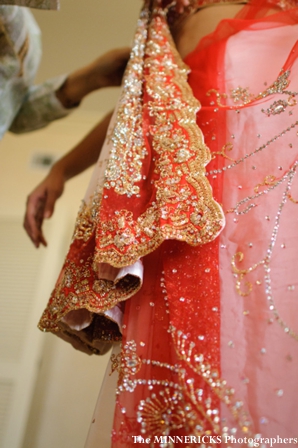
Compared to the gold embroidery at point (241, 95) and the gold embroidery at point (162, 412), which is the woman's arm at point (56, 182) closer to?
the gold embroidery at point (241, 95)

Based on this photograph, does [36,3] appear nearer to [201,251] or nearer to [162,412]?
[201,251]

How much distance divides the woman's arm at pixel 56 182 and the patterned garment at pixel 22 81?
134mm

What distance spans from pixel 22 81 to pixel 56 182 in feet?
0.87

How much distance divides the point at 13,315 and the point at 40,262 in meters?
0.15

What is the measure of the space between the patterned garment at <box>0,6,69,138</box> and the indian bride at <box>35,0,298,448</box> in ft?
1.20

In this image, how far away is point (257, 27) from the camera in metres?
0.65

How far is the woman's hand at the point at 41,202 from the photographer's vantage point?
0.97m

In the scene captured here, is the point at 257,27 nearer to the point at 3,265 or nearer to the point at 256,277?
the point at 256,277

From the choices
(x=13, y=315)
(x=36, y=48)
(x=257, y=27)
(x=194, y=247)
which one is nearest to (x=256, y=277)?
(x=194, y=247)

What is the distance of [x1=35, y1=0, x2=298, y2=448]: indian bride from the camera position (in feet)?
1.26

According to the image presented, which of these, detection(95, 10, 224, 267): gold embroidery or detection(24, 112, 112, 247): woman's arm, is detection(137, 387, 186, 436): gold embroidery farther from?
detection(24, 112, 112, 247): woman's arm

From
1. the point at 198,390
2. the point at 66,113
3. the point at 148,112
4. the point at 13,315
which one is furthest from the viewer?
the point at 66,113

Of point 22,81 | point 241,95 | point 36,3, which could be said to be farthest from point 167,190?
point 22,81

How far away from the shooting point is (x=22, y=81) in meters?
0.97
